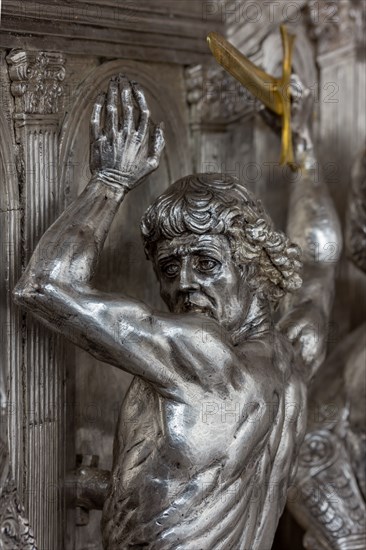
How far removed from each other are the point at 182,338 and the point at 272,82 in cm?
106

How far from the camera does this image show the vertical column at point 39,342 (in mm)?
3000

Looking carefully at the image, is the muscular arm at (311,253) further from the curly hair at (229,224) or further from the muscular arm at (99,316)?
the muscular arm at (99,316)

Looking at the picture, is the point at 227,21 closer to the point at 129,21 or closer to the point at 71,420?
the point at 129,21

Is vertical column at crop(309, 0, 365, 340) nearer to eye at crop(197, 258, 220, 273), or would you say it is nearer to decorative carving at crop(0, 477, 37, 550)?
eye at crop(197, 258, 220, 273)

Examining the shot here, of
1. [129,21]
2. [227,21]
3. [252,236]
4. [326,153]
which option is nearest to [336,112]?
[326,153]

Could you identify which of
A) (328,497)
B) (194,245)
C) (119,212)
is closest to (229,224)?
(194,245)

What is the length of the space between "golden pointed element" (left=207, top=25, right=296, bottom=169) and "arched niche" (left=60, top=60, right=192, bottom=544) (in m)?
0.23

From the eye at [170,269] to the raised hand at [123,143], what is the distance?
20 centimetres

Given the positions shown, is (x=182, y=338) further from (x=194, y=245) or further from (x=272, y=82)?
(x=272, y=82)

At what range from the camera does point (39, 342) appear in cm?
305

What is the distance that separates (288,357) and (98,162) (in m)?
0.66

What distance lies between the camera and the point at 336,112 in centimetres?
402

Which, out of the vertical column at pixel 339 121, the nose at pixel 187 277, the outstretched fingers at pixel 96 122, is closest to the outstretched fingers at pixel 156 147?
the outstretched fingers at pixel 96 122

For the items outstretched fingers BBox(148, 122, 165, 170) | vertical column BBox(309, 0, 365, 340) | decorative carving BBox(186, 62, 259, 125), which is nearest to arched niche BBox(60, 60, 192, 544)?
decorative carving BBox(186, 62, 259, 125)
